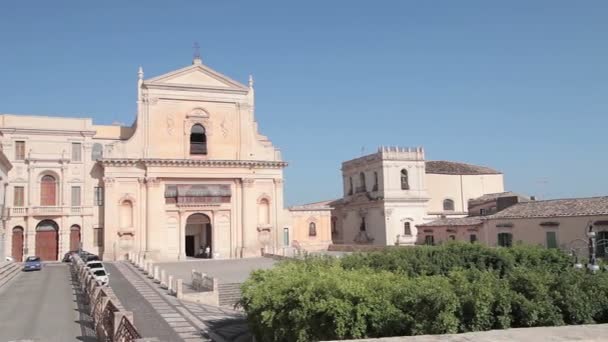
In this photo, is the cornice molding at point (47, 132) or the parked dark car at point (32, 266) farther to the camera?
the cornice molding at point (47, 132)

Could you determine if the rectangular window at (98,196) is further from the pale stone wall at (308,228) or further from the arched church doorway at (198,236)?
the pale stone wall at (308,228)

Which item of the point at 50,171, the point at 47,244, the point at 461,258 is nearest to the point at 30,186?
the point at 50,171

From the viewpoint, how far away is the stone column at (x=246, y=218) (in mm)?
45438

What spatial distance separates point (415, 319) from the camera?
12.1 metres

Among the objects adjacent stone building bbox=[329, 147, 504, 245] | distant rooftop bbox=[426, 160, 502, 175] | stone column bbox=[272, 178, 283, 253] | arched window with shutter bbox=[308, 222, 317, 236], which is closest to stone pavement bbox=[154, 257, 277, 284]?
stone column bbox=[272, 178, 283, 253]

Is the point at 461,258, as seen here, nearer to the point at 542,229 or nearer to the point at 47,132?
the point at 542,229

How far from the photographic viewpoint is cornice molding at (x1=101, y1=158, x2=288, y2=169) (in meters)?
42.6

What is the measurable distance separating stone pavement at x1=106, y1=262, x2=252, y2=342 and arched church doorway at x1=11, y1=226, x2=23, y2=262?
683 inches

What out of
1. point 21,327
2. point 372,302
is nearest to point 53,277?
point 21,327

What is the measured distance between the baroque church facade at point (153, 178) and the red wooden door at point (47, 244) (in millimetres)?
80

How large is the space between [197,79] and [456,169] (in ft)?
101

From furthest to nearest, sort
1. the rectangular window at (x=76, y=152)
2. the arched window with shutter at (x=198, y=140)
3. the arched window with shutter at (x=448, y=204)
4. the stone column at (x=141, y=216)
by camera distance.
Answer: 1. the arched window with shutter at (x=448, y=204)
2. the arched window with shutter at (x=198, y=140)
3. the rectangular window at (x=76, y=152)
4. the stone column at (x=141, y=216)

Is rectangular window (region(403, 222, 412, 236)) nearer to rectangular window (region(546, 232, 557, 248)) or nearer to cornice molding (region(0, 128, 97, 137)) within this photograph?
rectangular window (region(546, 232, 557, 248))

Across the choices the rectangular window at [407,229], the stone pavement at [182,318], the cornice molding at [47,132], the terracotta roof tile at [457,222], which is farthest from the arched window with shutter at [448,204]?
the stone pavement at [182,318]
